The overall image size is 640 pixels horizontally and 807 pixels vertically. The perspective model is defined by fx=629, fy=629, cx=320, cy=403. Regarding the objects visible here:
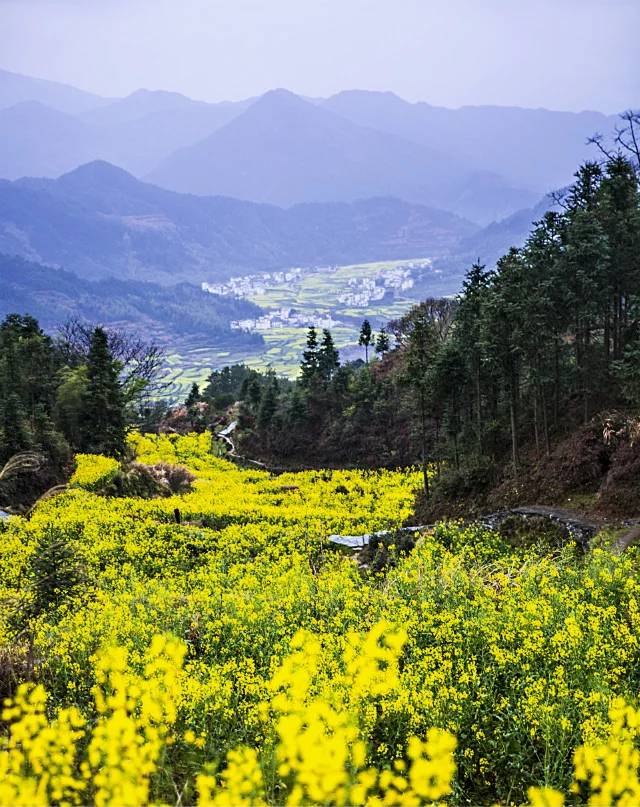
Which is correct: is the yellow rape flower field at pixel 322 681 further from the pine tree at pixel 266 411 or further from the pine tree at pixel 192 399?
the pine tree at pixel 192 399

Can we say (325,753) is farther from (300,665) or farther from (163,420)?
(163,420)

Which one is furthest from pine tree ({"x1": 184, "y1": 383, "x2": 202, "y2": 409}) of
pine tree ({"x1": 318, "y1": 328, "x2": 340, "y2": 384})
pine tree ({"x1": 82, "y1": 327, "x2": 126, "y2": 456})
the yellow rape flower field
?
the yellow rape flower field

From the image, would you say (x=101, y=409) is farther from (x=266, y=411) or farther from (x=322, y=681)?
(x=322, y=681)

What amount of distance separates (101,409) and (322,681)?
1301 inches

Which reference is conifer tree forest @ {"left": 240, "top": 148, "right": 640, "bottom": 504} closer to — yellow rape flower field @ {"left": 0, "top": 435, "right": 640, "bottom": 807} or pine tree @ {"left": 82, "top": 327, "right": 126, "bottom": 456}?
yellow rape flower field @ {"left": 0, "top": 435, "right": 640, "bottom": 807}

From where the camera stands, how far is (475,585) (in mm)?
10008

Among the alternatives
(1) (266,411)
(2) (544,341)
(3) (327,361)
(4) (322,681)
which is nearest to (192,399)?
(1) (266,411)

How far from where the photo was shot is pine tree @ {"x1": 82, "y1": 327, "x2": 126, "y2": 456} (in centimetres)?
3634

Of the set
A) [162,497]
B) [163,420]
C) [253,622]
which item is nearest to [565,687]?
[253,622]

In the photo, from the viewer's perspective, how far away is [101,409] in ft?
120

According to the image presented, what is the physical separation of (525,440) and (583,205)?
10.8m

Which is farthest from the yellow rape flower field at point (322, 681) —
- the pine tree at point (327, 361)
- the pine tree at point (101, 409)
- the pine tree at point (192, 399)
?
the pine tree at point (192, 399)

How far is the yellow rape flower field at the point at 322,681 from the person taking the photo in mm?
3506

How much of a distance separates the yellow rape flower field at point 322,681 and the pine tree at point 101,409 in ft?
67.5
